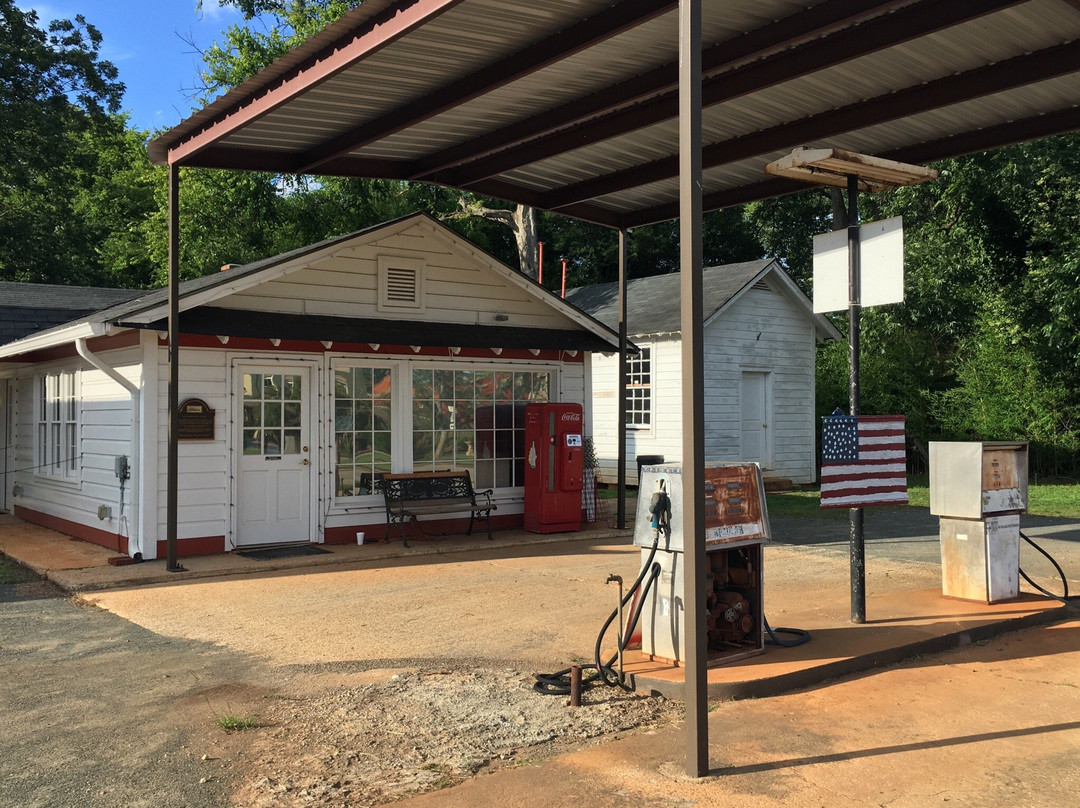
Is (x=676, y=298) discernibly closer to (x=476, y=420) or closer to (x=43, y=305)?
(x=476, y=420)

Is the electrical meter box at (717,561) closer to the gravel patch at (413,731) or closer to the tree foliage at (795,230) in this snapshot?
the gravel patch at (413,731)

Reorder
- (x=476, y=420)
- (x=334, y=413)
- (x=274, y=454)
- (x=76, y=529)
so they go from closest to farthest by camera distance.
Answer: (x=274, y=454), (x=334, y=413), (x=76, y=529), (x=476, y=420)

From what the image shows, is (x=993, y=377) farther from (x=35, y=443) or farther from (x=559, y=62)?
(x=35, y=443)

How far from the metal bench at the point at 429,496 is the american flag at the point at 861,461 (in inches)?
232

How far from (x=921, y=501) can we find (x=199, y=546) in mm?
12656

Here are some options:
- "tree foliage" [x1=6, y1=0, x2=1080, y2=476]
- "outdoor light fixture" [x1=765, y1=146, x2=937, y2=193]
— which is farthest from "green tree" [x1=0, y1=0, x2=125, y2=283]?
"outdoor light fixture" [x1=765, y1=146, x2=937, y2=193]

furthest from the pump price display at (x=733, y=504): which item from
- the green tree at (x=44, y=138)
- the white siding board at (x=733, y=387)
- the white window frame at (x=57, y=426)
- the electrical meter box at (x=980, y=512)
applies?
the green tree at (x=44, y=138)

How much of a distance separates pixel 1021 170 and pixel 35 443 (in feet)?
67.8

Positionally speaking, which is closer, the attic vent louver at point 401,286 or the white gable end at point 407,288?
the white gable end at point 407,288

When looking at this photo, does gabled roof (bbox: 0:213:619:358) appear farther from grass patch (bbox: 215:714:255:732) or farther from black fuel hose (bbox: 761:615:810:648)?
black fuel hose (bbox: 761:615:810:648)

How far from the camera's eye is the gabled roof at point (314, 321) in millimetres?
10750

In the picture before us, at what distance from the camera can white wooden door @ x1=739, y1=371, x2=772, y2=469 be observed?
20.5 metres

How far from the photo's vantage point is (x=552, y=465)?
13102 millimetres

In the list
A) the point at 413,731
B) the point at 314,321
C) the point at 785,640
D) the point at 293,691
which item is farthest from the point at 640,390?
the point at 413,731
